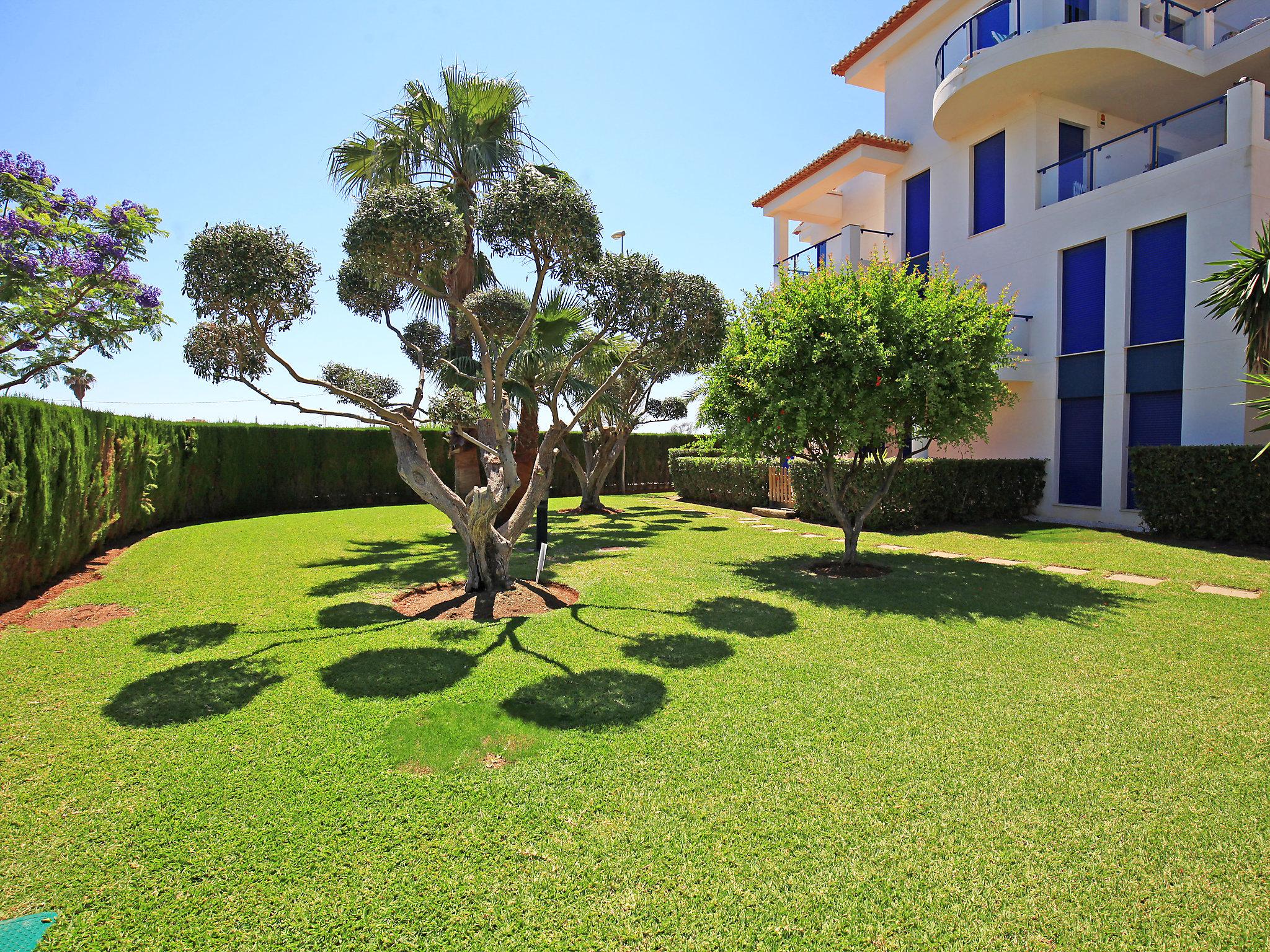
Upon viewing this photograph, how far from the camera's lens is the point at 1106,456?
11.8 meters

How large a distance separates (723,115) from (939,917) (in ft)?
40.9

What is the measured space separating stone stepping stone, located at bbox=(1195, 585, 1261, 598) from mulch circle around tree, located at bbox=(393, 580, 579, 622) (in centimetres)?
697

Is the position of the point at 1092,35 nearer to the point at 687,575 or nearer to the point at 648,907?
the point at 687,575

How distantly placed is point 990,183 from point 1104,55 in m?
2.90

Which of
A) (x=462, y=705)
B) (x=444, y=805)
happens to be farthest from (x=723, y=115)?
(x=444, y=805)

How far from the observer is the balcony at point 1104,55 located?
1144 centimetres

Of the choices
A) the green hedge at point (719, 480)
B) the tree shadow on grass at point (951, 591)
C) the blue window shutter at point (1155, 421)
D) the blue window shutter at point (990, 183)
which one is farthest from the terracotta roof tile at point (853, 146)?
the tree shadow on grass at point (951, 591)

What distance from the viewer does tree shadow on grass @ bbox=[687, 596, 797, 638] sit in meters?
5.66

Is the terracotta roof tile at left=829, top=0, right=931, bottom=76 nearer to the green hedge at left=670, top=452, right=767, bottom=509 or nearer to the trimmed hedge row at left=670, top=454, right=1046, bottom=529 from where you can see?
the green hedge at left=670, top=452, right=767, bottom=509

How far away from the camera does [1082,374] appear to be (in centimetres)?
1229

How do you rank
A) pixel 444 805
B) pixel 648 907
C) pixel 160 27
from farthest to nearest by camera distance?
pixel 160 27 < pixel 444 805 < pixel 648 907

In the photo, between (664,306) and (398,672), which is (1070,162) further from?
(398,672)

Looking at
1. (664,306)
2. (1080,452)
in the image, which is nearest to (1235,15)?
(1080,452)

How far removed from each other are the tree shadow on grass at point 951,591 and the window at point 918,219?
32.9ft
